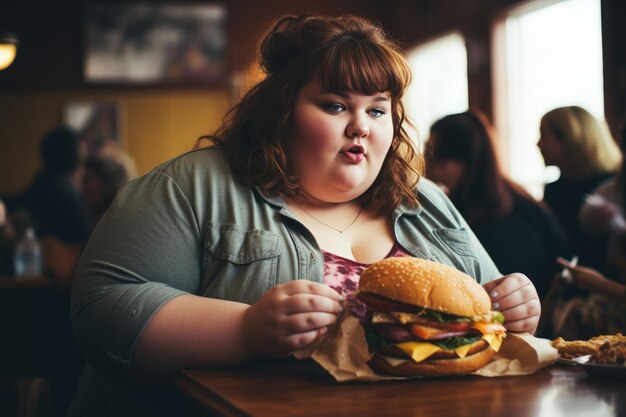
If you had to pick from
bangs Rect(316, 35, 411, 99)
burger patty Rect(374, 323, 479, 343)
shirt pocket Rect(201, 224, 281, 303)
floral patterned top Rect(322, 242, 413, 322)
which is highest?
bangs Rect(316, 35, 411, 99)

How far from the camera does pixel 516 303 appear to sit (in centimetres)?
138

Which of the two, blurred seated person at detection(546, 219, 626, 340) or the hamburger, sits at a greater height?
the hamburger

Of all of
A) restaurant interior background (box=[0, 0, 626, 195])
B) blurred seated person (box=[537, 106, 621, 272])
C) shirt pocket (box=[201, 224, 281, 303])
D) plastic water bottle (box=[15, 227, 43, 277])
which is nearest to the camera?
shirt pocket (box=[201, 224, 281, 303])

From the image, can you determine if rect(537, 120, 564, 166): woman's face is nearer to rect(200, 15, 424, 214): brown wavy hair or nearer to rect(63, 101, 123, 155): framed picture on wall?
rect(200, 15, 424, 214): brown wavy hair

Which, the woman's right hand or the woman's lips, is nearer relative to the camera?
the woman's right hand

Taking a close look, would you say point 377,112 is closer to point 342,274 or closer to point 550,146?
point 342,274

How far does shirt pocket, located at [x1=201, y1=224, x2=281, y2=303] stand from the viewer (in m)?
1.42

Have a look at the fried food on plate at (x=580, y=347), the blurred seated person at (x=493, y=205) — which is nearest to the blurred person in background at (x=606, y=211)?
the blurred seated person at (x=493, y=205)

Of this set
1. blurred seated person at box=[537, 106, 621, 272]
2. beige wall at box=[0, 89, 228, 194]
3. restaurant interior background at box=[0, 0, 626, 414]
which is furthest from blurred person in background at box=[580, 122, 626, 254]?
beige wall at box=[0, 89, 228, 194]

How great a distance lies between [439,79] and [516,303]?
6.37m

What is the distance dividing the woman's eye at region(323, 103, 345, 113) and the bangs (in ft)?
0.11

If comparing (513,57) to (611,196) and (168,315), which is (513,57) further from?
(168,315)

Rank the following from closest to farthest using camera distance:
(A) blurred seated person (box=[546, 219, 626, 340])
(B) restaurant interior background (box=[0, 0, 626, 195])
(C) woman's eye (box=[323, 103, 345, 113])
Answer: (C) woman's eye (box=[323, 103, 345, 113]), (A) blurred seated person (box=[546, 219, 626, 340]), (B) restaurant interior background (box=[0, 0, 626, 195])

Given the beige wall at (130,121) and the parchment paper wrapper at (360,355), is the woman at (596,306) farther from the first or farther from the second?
the beige wall at (130,121)
